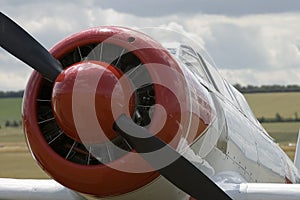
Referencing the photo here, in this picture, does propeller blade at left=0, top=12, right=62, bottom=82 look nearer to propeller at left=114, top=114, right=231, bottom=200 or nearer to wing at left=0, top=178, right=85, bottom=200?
propeller at left=114, top=114, right=231, bottom=200

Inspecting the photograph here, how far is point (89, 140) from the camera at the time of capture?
17.0ft

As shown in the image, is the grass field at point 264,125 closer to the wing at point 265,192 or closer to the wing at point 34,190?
the wing at point 34,190

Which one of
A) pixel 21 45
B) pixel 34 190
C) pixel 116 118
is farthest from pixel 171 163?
pixel 34 190

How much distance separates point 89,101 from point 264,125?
97.3 ft

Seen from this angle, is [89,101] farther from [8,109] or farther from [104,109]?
[8,109]

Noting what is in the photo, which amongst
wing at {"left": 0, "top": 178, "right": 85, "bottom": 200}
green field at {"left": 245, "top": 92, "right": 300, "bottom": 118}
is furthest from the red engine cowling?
green field at {"left": 245, "top": 92, "right": 300, "bottom": 118}

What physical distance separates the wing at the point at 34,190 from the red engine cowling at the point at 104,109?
93cm

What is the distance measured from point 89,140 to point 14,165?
80.3 ft

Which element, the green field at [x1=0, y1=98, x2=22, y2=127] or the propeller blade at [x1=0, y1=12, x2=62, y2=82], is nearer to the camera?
the propeller blade at [x1=0, y1=12, x2=62, y2=82]

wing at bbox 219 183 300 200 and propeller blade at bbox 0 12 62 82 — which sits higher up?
propeller blade at bbox 0 12 62 82

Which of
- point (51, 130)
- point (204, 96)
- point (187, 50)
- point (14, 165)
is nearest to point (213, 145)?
point (204, 96)

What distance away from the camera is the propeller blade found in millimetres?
5492

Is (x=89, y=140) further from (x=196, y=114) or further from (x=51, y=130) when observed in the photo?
(x=196, y=114)

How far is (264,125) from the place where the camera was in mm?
34188
